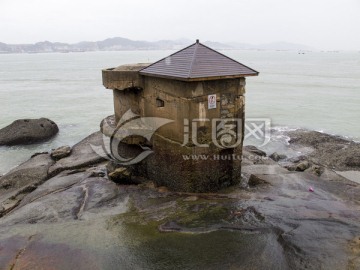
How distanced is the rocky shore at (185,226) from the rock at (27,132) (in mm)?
11001

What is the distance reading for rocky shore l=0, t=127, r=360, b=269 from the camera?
18.6 feet

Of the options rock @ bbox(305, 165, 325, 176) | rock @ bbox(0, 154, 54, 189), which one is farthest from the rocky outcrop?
rock @ bbox(0, 154, 54, 189)

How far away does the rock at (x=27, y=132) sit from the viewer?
2027 centimetres

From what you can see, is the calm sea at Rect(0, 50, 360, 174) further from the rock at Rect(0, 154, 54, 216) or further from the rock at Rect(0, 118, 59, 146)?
the rock at Rect(0, 154, 54, 216)

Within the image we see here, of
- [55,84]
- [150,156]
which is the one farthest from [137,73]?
[55,84]

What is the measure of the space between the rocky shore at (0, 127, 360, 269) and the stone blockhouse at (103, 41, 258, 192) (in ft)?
1.64

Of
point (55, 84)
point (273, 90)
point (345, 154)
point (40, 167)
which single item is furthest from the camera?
point (55, 84)

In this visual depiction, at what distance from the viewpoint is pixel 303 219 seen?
22.4 ft

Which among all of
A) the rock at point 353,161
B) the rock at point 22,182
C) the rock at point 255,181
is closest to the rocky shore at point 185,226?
the rock at point 255,181

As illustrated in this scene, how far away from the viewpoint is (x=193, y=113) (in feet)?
25.1

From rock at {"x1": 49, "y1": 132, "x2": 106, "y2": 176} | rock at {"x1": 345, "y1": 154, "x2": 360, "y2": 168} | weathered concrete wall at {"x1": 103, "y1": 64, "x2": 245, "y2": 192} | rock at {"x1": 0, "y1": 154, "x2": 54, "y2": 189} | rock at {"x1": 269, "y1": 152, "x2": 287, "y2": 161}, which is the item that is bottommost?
rock at {"x1": 269, "y1": 152, "x2": 287, "y2": 161}

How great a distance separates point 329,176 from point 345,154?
19.3 ft

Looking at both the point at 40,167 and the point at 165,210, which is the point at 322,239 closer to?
the point at 165,210

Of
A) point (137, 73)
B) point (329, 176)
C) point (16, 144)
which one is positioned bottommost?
point (16, 144)
